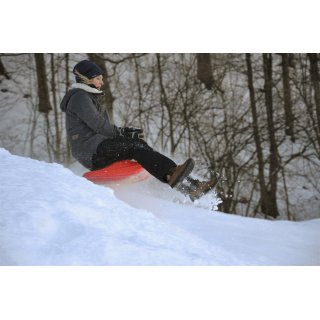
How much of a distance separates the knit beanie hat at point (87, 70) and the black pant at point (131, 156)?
39cm

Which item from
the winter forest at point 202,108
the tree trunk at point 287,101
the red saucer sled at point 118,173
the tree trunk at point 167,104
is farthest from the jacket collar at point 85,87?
the tree trunk at point 287,101

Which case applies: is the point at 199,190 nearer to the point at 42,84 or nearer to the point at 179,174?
the point at 179,174

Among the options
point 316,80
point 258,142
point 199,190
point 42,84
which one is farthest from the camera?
point 258,142

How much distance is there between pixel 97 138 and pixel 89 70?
402 millimetres

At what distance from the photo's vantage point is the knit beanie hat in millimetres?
3232

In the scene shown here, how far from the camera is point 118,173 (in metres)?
A: 3.24

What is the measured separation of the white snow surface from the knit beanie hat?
24.0 inches

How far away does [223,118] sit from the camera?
12.3ft

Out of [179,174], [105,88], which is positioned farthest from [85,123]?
[179,174]

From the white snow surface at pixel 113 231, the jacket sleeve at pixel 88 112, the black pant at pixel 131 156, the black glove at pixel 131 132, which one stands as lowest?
the white snow surface at pixel 113 231

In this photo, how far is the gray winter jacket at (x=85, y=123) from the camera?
3139 mm

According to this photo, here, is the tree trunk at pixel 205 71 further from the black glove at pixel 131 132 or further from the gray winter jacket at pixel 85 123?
the gray winter jacket at pixel 85 123

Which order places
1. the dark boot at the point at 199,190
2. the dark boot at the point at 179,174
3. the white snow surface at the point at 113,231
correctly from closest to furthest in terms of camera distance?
the white snow surface at the point at 113,231, the dark boot at the point at 179,174, the dark boot at the point at 199,190
